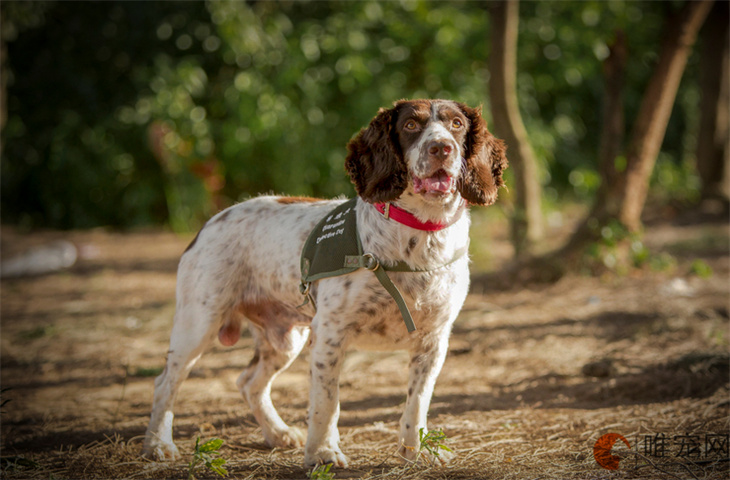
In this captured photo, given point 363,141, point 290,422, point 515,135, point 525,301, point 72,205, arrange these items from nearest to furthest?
point 363,141
point 290,422
point 525,301
point 515,135
point 72,205

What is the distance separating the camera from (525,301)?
6121 millimetres

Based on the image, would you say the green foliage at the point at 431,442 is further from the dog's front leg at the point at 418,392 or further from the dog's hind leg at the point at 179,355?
the dog's hind leg at the point at 179,355

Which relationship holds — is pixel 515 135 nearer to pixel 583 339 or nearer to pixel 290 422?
A: pixel 583 339

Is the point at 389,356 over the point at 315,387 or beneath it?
beneath

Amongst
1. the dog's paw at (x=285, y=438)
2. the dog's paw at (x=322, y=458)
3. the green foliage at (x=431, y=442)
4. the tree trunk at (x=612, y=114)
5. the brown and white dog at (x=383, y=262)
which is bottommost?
the dog's paw at (x=285, y=438)

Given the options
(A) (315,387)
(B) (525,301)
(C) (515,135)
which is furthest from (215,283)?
(C) (515,135)

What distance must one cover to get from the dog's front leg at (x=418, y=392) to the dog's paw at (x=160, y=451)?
1.10 m

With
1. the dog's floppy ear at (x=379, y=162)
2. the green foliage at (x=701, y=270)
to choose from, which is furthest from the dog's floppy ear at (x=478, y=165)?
the green foliage at (x=701, y=270)

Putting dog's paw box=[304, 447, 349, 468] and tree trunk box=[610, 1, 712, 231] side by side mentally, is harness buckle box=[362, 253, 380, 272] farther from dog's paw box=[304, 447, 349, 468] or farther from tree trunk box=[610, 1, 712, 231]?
tree trunk box=[610, 1, 712, 231]

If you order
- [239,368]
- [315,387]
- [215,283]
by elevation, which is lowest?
[239,368]

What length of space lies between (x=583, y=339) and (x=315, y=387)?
2.78m

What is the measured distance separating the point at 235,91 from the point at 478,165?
316 inches

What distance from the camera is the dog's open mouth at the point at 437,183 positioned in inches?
106

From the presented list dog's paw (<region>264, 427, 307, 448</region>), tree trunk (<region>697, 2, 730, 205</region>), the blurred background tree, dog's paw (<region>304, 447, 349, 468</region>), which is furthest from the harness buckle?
tree trunk (<region>697, 2, 730, 205</region>)
